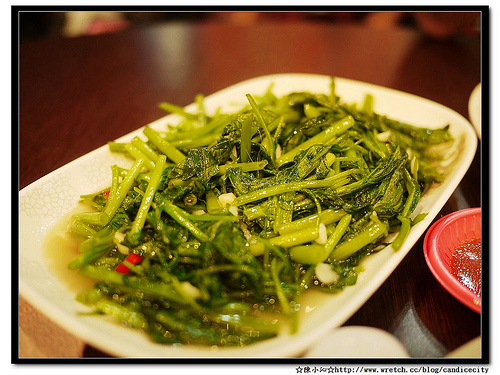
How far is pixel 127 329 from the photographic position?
1.31 meters

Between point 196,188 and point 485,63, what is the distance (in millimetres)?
1490

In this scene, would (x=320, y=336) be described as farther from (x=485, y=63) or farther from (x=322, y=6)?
(x=322, y=6)

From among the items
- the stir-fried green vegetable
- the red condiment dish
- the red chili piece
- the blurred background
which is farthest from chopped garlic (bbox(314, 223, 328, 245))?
the blurred background

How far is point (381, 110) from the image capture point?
8.07 feet

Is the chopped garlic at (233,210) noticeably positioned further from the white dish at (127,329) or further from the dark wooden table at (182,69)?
the dark wooden table at (182,69)

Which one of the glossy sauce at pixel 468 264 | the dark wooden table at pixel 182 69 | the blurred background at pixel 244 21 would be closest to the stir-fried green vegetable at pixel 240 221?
the glossy sauce at pixel 468 264

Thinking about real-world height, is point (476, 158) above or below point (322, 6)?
below

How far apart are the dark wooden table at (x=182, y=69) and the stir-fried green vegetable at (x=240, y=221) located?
1.27 ft

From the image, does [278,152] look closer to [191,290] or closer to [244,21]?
[191,290]

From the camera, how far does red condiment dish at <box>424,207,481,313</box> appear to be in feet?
4.78

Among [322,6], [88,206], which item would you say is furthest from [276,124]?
[88,206]

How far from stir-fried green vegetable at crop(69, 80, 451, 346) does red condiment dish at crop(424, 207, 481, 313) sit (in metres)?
0.13

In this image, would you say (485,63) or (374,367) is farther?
(485,63)

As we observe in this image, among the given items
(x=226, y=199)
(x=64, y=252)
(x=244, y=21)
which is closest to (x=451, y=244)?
(x=226, y=199)
